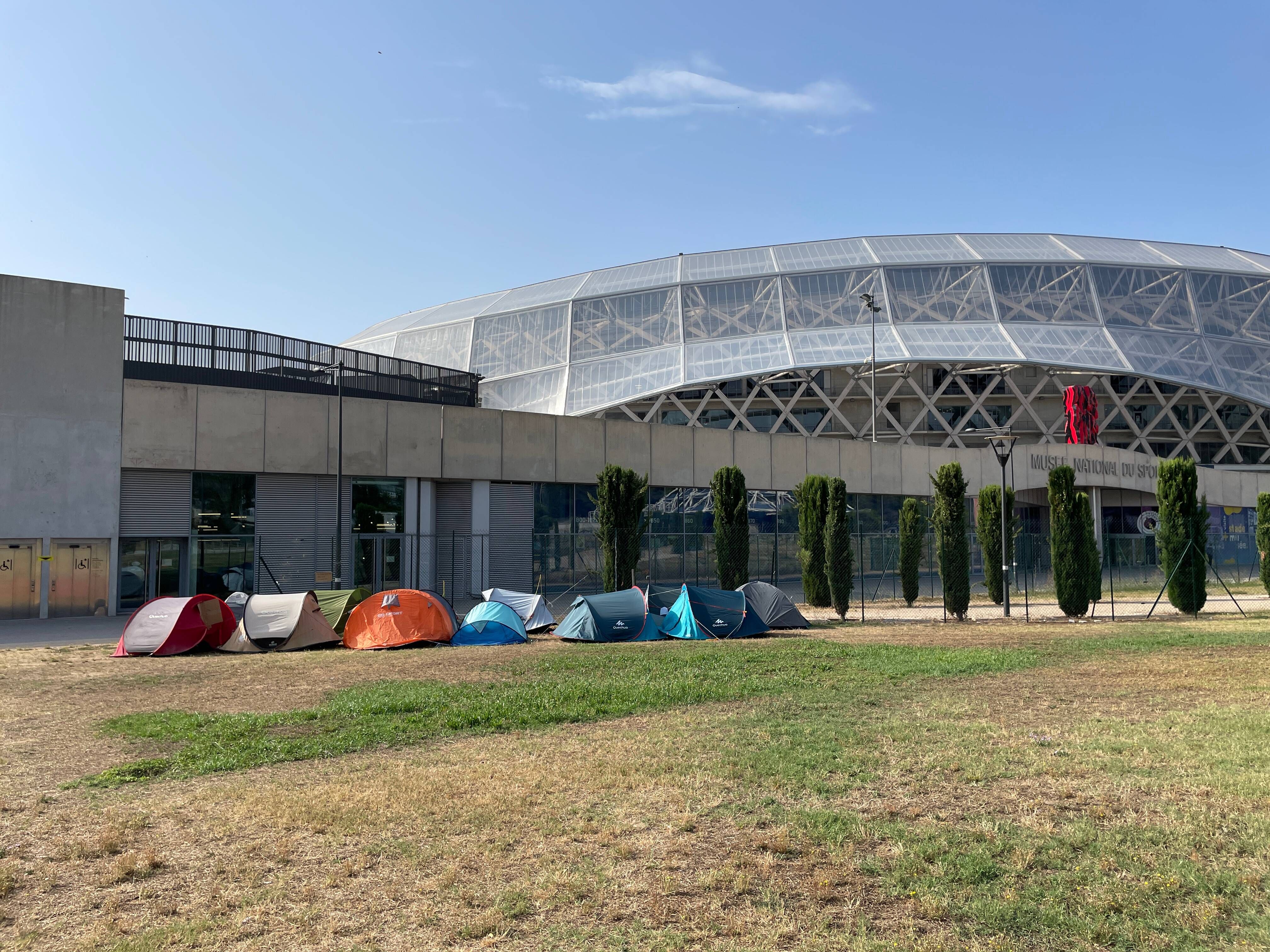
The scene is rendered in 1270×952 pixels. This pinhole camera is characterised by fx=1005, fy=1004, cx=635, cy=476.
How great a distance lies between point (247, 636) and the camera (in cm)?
2083

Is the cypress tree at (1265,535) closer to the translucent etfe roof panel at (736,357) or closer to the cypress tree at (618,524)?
the cypress tree at (618,524)

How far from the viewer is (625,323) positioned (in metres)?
67.1

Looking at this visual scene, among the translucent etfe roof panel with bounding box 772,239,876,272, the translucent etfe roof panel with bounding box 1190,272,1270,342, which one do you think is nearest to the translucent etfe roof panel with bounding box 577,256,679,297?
the translucent etfe roof panel with bounding box 772,239,876,272

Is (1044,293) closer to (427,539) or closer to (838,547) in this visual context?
(838,547)

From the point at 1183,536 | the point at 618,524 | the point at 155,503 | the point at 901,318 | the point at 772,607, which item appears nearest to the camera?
the point at 772,607

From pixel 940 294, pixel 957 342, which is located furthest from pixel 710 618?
pixel 940 294

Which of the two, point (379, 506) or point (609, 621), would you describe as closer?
point (609, 621)

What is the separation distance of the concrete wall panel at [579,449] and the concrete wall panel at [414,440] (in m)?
4.34

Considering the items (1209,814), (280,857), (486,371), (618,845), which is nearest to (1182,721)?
(1209,814)

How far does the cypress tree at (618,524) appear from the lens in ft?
95.1

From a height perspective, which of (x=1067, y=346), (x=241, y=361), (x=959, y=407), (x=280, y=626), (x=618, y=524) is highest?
(x=1067, y=346)

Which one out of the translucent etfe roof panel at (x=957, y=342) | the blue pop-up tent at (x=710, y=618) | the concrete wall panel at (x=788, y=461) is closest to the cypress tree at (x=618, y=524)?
the blue pop-up tent at (x=710, y=618)

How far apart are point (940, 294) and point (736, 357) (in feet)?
46.3

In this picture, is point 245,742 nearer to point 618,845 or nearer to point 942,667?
point 618,845
